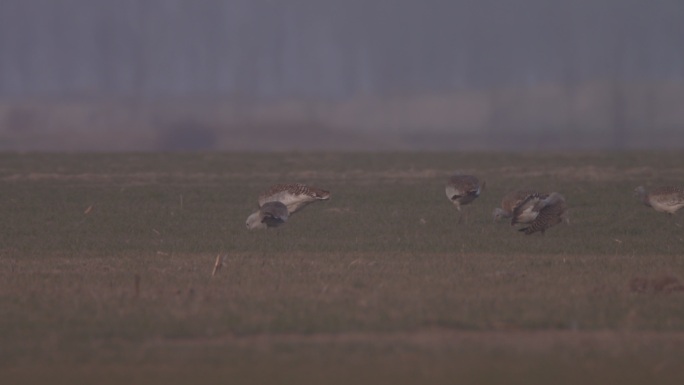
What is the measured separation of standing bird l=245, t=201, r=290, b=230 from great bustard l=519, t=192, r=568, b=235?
14.7 feet

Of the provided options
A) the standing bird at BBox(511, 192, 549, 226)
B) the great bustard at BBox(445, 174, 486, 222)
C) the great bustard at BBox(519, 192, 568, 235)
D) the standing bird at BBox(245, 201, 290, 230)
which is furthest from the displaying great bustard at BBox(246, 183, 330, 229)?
the great bustard at BBox(519, 192, 568, 235)

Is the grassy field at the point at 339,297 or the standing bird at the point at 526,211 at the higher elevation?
the standing bird at the point at 526,211

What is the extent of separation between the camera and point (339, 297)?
971 centimetres

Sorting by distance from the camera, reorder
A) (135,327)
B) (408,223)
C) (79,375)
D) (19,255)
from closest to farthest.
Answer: (79,375) < (135,327) < (19,255) < (408,223)

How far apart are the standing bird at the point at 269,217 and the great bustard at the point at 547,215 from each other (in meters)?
4.49

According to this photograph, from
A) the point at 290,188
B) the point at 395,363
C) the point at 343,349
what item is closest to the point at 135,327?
the point at 343,349

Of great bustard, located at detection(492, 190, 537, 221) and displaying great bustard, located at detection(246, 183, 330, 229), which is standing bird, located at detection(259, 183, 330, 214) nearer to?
displaying great bustard, located at detection(246, 183, 330, 229)

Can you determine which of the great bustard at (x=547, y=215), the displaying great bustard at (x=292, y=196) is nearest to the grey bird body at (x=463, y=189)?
the great bustard at (x=547, y=215)

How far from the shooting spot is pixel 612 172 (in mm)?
37406

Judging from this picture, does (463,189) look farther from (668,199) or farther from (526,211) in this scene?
(668,199)

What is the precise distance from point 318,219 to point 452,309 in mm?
10150

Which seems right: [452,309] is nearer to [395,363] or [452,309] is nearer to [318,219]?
[395,363]

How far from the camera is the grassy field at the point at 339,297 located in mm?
7332

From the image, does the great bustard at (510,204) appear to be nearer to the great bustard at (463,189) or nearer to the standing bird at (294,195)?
the great bustard at (463,189)
